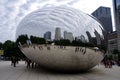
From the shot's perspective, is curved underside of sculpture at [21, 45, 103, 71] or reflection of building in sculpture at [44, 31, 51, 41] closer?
curved underside of sculpture at [21, 45, 103, 71]

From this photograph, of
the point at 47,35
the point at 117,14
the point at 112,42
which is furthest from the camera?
the point at 112,42

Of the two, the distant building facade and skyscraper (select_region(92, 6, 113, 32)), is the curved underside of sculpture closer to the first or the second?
skyscraper (select_region(92, 6, 113, 32))

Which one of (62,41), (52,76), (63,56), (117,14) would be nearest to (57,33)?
(62,41)

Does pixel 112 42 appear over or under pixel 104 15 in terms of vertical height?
under

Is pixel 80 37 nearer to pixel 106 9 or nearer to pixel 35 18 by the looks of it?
pixel 35 18

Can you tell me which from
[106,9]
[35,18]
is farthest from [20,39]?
[106,9]

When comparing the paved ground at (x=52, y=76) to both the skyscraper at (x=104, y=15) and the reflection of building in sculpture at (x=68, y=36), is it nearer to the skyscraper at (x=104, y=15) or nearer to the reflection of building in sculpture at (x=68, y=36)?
the reflection of building in sculpture at (x=68, y=36)

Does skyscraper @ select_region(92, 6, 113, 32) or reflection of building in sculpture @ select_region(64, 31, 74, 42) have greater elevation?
skyscraper @ select_region(92, 6, 113, 32)

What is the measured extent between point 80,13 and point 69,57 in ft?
15.0

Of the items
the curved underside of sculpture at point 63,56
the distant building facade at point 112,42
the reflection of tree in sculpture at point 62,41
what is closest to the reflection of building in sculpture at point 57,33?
the reflection of tree in sculpture at point 62,41

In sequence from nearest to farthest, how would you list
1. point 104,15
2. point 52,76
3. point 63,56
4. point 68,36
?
point 52,76, point 63,56, point 68,36, point 104,15

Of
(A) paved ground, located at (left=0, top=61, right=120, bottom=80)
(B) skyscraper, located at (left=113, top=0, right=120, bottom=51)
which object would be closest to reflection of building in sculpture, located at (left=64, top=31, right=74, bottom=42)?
(A) paved ground, located at (left=0, top=61, right=120, bottom=80)

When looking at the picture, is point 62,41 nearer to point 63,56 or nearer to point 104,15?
point 63,56

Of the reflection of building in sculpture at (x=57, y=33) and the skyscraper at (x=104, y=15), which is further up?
the skyscraper at (x=104, y=15)
